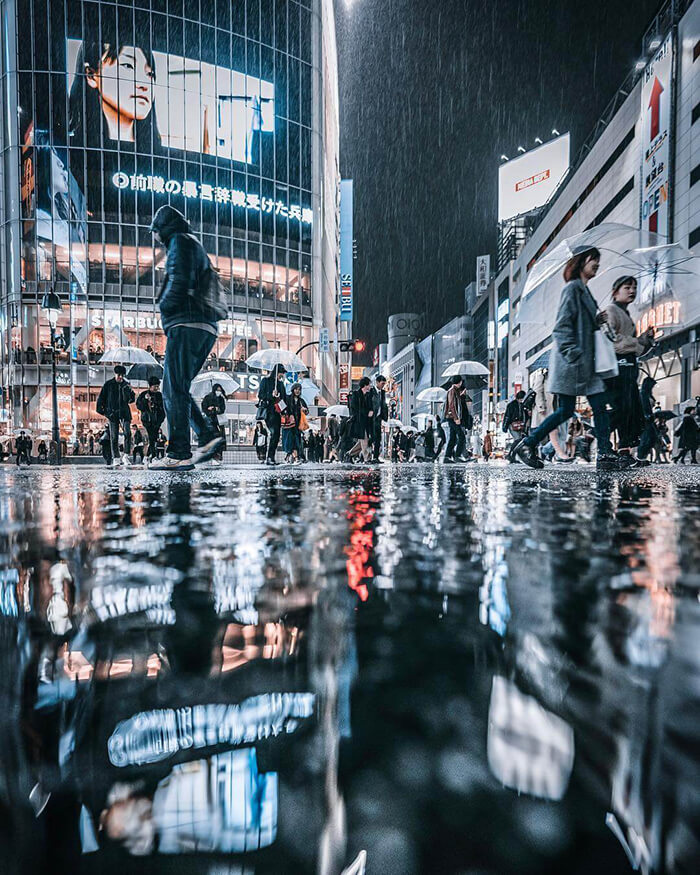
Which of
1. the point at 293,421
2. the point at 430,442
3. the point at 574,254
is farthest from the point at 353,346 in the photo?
the point at 574,254

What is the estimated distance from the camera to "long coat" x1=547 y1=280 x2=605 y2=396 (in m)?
6.18

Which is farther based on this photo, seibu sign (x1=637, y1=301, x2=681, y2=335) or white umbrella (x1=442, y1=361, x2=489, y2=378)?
white umbrella (x1=442, y1=361, x2=489, y2=378)

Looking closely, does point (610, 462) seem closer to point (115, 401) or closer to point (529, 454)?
point (529, 454)

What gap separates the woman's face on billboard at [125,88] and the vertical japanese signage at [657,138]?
98.8 ft

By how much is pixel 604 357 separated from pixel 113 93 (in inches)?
1648

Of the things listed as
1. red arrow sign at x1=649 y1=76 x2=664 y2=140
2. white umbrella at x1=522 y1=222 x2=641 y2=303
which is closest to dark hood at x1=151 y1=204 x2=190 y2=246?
white umbrella at x1=522 y1=222 x2=641 y2=303

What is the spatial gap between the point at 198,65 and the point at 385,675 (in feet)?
154

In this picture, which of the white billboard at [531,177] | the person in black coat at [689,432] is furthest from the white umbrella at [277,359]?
the white billboard at [531,177]

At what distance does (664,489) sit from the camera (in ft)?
13.1

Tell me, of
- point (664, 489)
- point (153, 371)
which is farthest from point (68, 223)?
point (664, 489)

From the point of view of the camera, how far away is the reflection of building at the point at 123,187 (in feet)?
118

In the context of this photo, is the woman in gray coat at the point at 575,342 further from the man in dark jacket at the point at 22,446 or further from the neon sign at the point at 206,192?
the neon sign at the point at 206,192

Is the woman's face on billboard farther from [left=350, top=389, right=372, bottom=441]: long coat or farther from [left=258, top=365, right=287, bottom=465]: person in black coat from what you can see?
[left=350, top=389, right=372, bottom=441]: long coat

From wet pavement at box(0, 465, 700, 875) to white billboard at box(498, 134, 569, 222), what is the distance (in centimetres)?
8268
